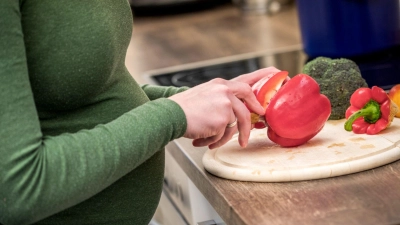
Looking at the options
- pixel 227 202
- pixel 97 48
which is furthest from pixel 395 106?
pixel 97 48

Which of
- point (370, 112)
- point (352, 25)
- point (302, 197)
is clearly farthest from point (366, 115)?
point (352, 25)

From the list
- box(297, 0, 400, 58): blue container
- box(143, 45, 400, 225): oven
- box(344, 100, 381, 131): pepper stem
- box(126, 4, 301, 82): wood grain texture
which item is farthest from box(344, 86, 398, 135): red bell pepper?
box(126, 4, 301, 82): wood grain texture

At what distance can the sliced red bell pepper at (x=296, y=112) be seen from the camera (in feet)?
3.67

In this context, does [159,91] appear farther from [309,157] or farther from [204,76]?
[204,76]

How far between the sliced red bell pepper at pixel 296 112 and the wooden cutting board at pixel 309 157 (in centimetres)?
2

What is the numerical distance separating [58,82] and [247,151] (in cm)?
36

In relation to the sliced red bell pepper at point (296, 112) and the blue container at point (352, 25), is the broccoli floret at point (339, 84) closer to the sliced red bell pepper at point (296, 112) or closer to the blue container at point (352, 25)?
the sliced red bell pepper at point (296, 112)

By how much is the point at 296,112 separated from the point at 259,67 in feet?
3.09

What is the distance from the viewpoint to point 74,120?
0.96 m

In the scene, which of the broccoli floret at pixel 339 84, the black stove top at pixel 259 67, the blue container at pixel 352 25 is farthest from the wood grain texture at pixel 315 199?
the blue container at pixel 352 25

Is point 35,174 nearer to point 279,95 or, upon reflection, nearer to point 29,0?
point 29,0

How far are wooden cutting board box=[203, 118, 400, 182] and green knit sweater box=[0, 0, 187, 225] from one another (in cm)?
13

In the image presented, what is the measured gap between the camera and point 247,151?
114 cm

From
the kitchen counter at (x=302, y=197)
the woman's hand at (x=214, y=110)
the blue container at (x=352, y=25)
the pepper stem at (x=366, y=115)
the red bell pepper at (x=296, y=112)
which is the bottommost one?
the blue container at (x=352, y=25)
